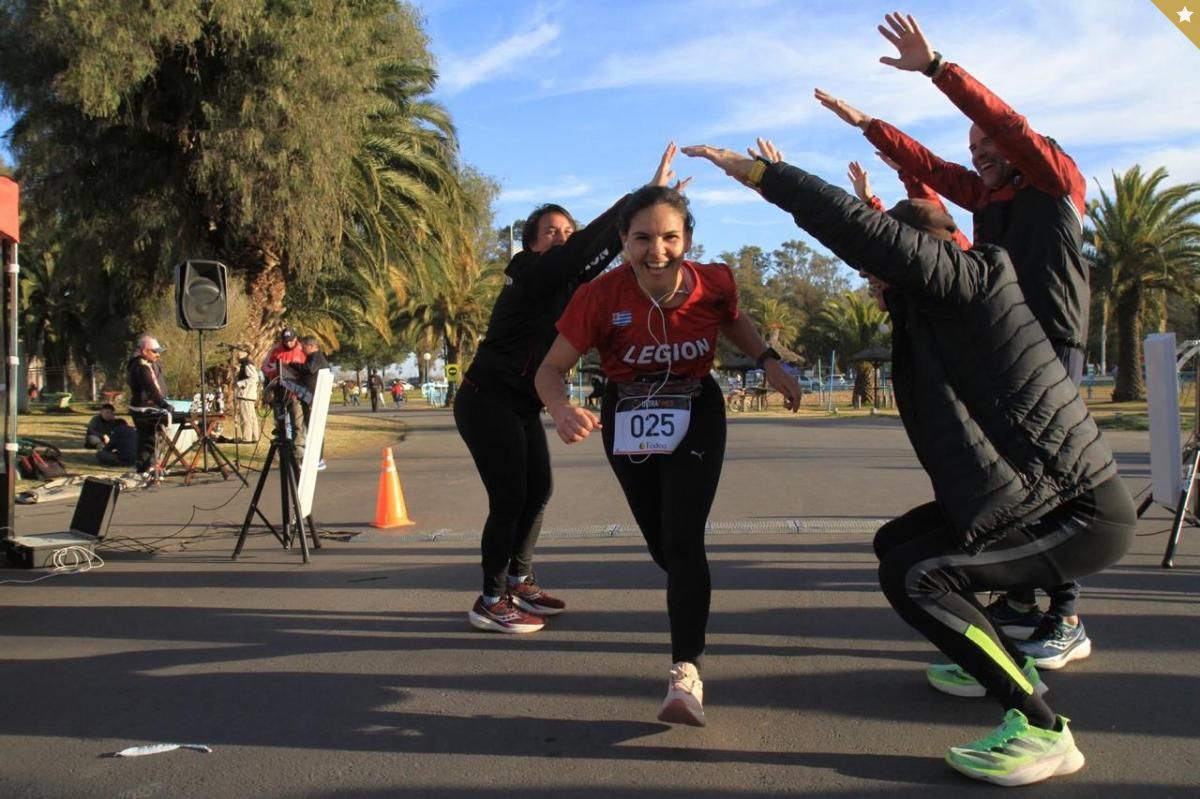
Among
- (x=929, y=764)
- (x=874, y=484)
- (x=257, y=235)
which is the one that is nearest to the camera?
(x=929, y=764)

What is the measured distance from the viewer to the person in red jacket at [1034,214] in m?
3.55

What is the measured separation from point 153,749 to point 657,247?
97.8 inches

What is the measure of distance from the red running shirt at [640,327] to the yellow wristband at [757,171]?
23.1 inches

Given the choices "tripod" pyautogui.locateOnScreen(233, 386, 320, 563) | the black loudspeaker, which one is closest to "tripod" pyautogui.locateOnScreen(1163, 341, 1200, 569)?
"tripod" pyautogui.locateOnScreen(233, 386, 320, 563)

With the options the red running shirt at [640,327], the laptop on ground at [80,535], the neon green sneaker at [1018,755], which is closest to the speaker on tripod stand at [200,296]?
the laptop on ground at [80,535]

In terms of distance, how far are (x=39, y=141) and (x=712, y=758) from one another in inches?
702

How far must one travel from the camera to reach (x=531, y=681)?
12.7 ft

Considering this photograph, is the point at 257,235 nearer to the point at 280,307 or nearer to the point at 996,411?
the point at 280,307

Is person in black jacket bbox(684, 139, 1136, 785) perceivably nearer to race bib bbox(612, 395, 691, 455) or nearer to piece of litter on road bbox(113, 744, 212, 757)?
race bib bbox(612, 395, 691, 455)

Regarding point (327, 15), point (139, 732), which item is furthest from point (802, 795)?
point (327, 15)

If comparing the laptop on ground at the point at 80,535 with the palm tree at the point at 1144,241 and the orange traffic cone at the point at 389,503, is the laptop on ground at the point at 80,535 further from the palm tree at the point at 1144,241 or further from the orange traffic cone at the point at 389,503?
the palm tree at the point at 1144,241

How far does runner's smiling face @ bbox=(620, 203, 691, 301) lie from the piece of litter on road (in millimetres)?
2257

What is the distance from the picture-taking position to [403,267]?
2281 centimetres

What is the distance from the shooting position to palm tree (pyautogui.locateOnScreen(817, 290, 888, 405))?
140ft
